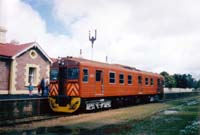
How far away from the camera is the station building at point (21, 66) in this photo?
21219 millimetres

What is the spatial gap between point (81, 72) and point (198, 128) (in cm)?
780

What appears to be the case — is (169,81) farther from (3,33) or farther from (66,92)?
(66,92)

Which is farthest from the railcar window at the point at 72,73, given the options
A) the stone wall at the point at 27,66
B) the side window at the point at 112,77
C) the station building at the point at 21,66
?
the stone wall at the point at 27,66

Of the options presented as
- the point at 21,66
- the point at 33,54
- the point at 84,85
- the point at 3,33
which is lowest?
the point at 84,85

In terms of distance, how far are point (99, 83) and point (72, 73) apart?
2172 mm

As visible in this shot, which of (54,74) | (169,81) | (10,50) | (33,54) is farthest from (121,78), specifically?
(169,81)

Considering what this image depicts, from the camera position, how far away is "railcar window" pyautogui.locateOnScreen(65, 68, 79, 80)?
17.0m

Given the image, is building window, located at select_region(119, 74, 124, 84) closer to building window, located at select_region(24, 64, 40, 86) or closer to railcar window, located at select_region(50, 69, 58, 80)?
railcar window, located at select_region(50, 69, 58, 80)

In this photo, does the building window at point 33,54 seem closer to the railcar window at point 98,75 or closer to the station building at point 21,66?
the station building at point 21,66

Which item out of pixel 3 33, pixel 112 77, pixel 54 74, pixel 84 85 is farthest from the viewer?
pixel 3 33

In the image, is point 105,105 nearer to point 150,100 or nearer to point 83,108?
point 83,108

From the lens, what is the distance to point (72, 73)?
56.6 ft

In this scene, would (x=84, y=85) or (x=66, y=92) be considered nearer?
Answer: (x=84, y=85)

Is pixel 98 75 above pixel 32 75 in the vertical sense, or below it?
below
